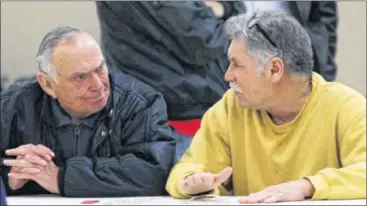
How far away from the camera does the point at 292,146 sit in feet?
6.37

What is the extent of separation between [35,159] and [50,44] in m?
0.27

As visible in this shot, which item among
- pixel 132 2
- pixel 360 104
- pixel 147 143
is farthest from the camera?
pixel 132 2

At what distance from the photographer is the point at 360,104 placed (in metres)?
1.89

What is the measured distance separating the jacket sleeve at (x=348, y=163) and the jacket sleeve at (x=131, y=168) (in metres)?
0.39

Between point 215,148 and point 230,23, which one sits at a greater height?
point 230,23

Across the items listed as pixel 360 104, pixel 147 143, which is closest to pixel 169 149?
pixel 147 143

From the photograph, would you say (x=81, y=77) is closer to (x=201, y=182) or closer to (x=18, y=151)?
(x=18, y=151)

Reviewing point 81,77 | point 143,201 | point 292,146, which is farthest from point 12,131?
point 292,146

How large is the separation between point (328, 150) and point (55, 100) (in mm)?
668

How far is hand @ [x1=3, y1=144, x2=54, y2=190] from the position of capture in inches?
76.9

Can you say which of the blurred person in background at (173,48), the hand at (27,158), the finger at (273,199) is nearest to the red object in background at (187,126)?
the blurred person in background at (173,48)

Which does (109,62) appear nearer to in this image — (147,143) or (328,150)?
(147,143)

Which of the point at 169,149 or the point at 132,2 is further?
the point at 132,2

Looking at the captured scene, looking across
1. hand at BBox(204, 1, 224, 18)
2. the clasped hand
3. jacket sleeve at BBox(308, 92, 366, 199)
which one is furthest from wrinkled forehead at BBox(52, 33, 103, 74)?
jacket sleeve at BBox(308, 92, 366, 199)
